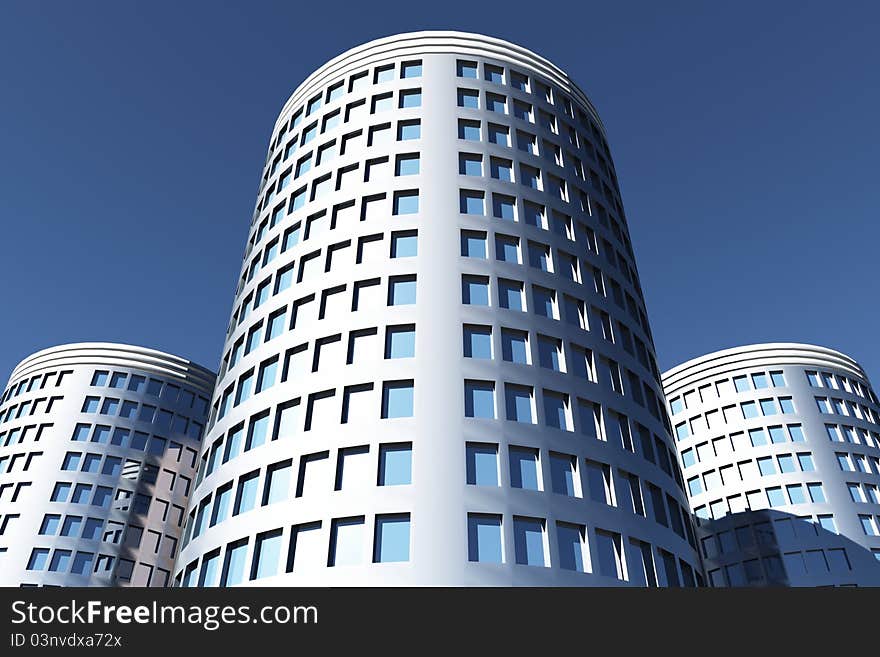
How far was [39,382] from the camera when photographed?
7394 centimetres

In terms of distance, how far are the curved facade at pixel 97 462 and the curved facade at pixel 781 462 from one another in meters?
51.6

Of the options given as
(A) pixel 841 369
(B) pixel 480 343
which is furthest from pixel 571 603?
(A) pixel 841 369

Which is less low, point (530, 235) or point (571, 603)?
point (530, 235)

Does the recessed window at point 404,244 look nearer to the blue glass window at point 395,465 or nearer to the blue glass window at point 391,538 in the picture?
the blue glass window at point 395,465

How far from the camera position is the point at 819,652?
661 inches

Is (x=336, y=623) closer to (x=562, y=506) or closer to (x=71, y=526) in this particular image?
(x=562, y=506)

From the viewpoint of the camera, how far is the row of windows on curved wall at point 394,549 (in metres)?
27.9

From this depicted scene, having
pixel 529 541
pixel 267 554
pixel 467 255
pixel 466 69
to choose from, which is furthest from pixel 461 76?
pixel 267 554

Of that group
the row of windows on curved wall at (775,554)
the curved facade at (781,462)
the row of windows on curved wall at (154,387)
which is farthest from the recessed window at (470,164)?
the row of windows on curved wall at (154,387)

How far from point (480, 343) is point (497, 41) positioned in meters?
25.6

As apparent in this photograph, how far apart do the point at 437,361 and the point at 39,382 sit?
5820 centimetres

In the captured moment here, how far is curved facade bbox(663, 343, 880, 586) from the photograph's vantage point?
6275cm

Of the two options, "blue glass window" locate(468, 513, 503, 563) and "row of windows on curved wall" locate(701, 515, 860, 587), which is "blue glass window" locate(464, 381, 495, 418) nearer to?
"blue glass window" locate(468, 513, 503, 563)

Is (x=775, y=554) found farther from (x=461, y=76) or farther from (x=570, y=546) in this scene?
(x=461, y=76)
